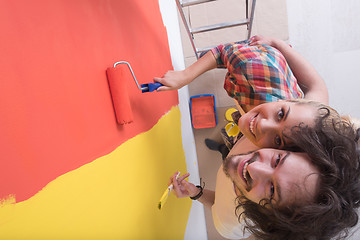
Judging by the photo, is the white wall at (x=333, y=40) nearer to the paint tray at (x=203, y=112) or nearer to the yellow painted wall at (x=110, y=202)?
the paint tray at (x=203, y=112)

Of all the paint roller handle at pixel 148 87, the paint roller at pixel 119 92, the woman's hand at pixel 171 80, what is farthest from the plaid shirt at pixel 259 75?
the paint roller at pixel 119 92

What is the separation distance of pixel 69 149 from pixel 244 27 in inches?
67.4

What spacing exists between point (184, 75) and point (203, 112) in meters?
0.92

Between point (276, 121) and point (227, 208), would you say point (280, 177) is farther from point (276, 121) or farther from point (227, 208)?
point (227, 208)

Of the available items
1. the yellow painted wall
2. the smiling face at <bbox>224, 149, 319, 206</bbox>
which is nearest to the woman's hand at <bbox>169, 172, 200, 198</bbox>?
the yellow painted wall

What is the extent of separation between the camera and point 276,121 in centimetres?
65

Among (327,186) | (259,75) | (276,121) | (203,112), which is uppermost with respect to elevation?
(259,75)

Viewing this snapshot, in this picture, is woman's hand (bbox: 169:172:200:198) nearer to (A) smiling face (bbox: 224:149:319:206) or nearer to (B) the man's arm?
(A) smiling face (bbox: 224:149:319:206)

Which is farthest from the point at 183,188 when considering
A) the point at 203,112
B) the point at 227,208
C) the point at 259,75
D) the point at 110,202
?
the point at 203,112

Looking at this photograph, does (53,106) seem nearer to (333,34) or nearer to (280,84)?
(280,84)

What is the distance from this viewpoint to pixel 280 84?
0.82 metres

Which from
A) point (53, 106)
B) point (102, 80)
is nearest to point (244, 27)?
point (102, 80)

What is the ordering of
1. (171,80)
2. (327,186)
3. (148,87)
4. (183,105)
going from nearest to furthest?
1. (327,186)
2. (148,87)
3. (171,80)
4. (183,105)

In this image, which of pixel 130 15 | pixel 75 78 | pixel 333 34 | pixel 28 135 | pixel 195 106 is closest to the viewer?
pixel 28 135
